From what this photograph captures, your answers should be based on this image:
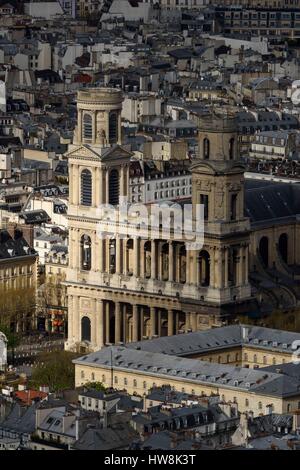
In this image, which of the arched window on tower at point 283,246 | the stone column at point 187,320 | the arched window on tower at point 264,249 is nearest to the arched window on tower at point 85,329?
the stone column at point 187,320

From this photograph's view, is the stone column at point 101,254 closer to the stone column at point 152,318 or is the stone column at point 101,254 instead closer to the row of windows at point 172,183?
the stone column at point 152,318

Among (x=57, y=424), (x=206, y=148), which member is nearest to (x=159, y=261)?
(x=206, y=148)

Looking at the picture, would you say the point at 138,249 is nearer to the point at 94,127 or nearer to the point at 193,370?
the point at 94,127

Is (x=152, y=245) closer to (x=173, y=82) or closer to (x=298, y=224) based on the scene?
(x=298, y=224)

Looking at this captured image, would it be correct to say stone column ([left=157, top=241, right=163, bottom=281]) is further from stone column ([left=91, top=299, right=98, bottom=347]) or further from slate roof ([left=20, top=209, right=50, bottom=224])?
slate roof ([left=20, top=209, right=50, bottom=224])

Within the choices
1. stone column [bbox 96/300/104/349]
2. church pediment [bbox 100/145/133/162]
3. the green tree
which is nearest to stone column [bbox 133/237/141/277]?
stone column [bbox 96/300/104/349]
